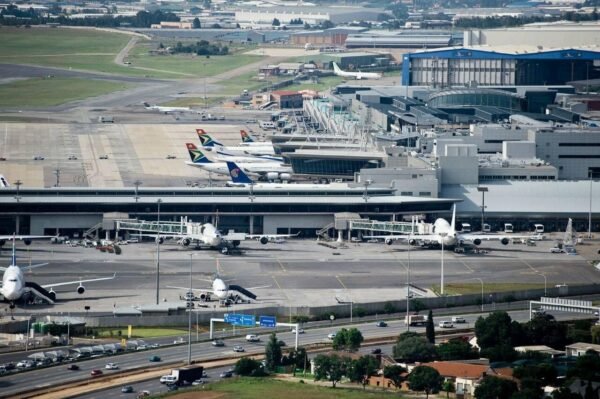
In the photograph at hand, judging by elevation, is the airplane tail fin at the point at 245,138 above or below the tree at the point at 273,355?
above

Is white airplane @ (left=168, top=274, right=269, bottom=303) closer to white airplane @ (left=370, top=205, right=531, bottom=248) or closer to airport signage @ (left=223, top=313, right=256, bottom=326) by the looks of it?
airport signage @ (left=223, top=313, right=256, bottom=326)

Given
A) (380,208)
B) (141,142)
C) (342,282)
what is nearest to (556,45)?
(141,142)

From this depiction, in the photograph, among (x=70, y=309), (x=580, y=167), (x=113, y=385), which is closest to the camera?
(x=113, y=385)

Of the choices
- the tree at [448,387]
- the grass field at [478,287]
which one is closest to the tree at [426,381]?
the tree at [448,387]

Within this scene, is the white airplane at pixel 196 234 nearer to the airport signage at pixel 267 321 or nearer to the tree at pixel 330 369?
the airport signage at pixel 267 321

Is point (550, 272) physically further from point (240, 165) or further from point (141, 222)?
point (240, 165)

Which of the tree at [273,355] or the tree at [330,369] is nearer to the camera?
the tree at [330,369]

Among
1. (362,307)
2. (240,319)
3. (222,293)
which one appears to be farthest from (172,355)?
(362,307)
